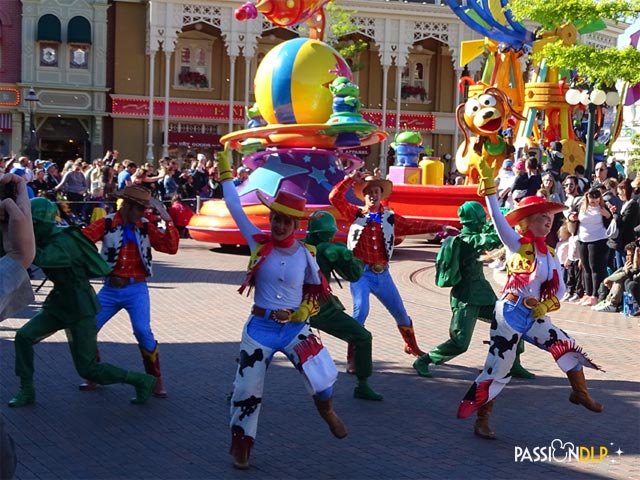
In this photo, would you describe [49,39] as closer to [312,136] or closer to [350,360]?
[312,136]

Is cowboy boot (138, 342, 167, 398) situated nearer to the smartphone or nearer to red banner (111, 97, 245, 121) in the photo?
the smartphone

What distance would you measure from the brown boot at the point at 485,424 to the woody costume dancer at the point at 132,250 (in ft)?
8.11

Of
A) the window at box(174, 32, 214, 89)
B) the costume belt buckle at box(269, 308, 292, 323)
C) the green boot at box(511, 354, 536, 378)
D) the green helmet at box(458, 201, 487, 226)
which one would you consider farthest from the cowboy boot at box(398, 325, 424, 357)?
the window at box(174, 32, 214, 89)

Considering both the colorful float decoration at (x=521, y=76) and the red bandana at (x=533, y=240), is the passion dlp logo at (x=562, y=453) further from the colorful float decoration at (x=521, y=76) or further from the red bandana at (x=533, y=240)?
the colorful float decoration at (x=521, y=76)

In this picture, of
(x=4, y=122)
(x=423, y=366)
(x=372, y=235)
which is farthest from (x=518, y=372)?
(x=4, y=122)

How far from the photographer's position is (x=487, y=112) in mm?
18516

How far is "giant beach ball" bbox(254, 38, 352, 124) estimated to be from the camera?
16391 mm

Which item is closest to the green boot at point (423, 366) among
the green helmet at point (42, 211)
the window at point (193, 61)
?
the green helmet at point (42, 211)

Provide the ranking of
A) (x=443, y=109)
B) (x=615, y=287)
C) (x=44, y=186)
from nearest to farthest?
(x=615, y=287) < (x=44, y=186) < (x=443, y=109)

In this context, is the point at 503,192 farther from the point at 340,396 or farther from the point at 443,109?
the point at 443,109

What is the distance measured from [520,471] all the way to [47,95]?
34.3 m

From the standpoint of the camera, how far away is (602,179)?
1566cm

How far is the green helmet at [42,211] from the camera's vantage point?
6.59 meters

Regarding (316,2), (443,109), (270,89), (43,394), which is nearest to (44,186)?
(270,89)
